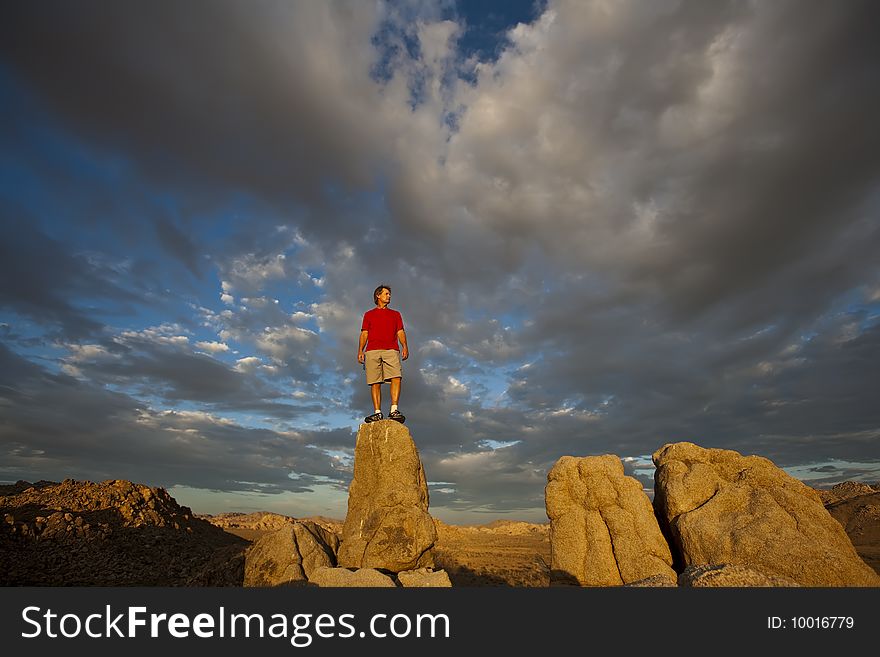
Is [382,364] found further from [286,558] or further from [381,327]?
[286,558]

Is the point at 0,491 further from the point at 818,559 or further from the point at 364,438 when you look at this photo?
the point at 818,559

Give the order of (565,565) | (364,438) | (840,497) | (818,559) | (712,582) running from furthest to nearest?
(840,497)
(364,438)
(565,565)
(818,559)
(712,582)

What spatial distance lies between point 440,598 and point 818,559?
8509 millimetres

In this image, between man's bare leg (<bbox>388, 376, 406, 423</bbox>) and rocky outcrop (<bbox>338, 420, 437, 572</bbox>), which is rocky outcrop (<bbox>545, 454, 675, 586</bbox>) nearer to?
rocky outcrop (<bbox>338, 420, 437, 572</bbox>)

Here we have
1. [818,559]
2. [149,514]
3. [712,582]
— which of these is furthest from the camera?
[149,514]

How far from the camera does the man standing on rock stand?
1369 cm

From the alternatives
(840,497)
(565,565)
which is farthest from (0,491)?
(840,497)

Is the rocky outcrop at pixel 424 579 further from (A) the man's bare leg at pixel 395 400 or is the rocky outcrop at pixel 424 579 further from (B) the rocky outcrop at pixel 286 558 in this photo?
(A) the man's bare leg at pixel 395 400

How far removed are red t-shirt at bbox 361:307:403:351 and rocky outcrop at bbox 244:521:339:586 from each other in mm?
5147

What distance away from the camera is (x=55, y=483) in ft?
98.6

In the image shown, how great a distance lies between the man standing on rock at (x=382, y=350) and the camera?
1369 centimetres

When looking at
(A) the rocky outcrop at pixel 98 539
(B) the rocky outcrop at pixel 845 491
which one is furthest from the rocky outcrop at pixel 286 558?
(B) the rocky outcrop at pixel 845 491

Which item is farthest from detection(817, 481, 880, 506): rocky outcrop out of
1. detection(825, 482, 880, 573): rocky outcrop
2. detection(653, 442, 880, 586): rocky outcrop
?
detection(653, 442, 880, 586): rocky outcrop

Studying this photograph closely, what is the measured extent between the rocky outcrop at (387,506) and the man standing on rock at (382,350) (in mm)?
702
